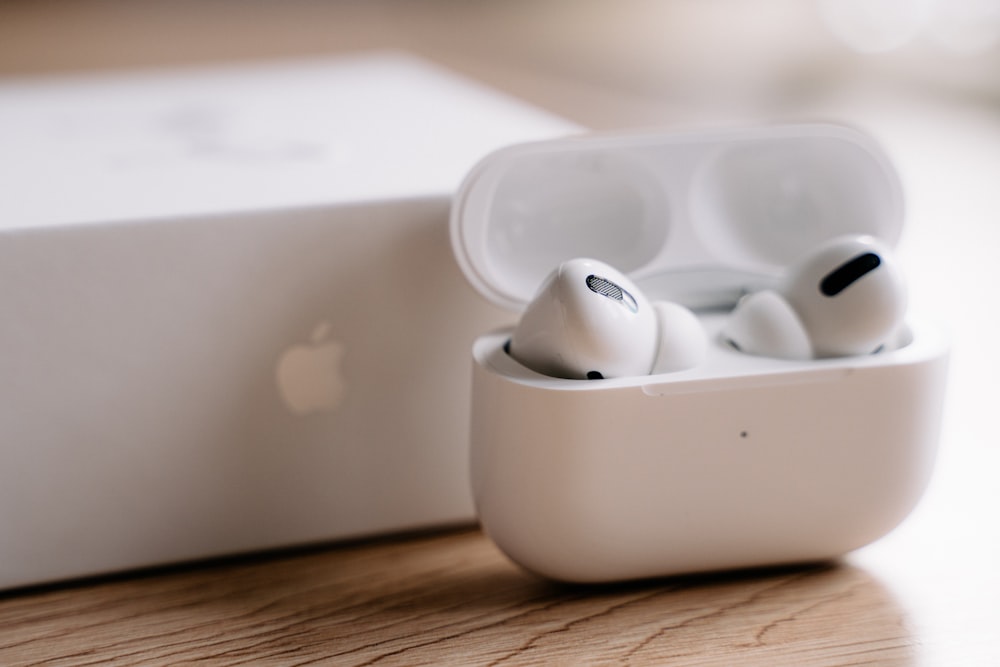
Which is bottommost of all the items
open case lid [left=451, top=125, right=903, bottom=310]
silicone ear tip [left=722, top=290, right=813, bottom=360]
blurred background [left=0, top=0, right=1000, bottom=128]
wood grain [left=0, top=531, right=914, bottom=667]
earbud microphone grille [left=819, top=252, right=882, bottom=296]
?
wood grain [left=0, top=531, right=914, bottom=667]

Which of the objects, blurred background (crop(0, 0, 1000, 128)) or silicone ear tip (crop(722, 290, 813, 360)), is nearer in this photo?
silicone ear tip (crop(722, 290, 813, 360))

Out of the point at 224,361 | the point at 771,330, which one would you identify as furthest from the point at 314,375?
the point at 771,330

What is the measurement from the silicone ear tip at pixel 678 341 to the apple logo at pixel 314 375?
0.65 ft

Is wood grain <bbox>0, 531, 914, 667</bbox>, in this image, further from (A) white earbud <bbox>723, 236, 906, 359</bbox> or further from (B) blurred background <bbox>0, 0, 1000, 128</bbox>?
(B) blurred background <bbox>0, 0, 1000, 128</bbox>

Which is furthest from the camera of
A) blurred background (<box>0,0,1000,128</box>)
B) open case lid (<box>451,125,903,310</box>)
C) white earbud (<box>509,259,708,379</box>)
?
blurred background (<box>0,0,1000,128</box>)

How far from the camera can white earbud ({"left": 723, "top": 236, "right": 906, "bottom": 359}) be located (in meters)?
0.61

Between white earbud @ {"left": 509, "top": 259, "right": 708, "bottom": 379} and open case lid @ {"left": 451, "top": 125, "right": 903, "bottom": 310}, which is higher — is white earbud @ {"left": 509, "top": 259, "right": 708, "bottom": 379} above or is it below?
below

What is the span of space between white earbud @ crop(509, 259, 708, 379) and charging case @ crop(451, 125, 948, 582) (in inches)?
0.5

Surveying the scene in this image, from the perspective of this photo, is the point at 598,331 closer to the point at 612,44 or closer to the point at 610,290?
the point at 610,290

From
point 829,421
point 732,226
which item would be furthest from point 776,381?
point 732,226

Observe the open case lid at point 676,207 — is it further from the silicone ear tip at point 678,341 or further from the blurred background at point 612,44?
the blurred background at point 612,44

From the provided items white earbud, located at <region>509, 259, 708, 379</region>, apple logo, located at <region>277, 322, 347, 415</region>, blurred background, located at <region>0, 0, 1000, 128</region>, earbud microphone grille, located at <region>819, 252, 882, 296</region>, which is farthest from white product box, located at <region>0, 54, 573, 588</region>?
blurred background, located at <region>0, 0, 1000, 128</region>

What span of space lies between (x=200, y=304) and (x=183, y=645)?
19 cm

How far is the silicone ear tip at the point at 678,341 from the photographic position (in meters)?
0.61
